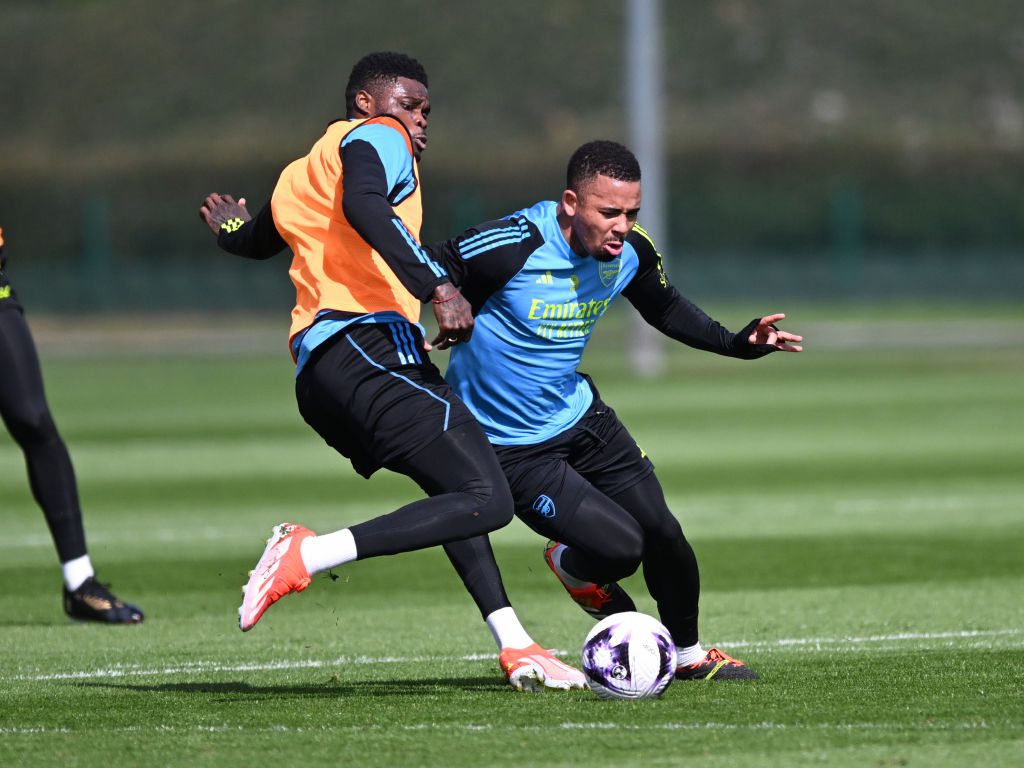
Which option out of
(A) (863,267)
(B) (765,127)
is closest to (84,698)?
(A) (863,267)

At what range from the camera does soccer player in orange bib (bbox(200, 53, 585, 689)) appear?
6.09 meters

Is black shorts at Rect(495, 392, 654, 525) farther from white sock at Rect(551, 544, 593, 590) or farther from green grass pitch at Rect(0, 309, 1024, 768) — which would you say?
green grass pitch at Rect(0, 309, 1024, 768)

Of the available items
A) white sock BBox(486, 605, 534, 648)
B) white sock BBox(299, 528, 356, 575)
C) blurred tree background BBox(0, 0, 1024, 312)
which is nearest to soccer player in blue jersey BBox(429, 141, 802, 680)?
white sock BBox(486, 605, 534, 648)

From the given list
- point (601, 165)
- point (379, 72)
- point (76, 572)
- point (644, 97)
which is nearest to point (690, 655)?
point (601, 165)

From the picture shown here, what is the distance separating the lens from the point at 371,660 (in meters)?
7.52

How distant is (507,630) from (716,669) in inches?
29.3

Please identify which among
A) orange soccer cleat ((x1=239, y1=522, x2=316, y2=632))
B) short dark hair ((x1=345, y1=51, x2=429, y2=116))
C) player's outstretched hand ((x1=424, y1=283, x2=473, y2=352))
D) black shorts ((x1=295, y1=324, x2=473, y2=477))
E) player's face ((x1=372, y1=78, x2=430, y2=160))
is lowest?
orange soccer cleat ((x1=239, y1=522, x2=316, y2=632))

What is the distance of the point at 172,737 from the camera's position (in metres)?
5.78

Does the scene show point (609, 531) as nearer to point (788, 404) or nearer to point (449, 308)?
point (449, 308)

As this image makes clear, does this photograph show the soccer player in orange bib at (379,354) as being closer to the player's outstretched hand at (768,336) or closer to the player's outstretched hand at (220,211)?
the player's outstretched hand at (220,211)

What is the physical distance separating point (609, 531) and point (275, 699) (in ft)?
4.15

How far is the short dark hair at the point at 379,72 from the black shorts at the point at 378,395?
2.88ft

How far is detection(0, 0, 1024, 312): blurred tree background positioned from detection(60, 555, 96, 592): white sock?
6342 centimetres

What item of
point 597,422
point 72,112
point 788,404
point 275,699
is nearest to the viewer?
point 275,699
